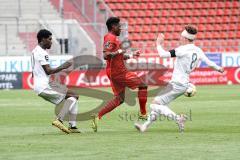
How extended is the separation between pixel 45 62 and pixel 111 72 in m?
1.85

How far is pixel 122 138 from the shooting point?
12805mm

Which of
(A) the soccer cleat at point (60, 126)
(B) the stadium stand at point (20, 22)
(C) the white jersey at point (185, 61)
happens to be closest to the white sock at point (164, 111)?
(C) the white jersey at point (185, 61)

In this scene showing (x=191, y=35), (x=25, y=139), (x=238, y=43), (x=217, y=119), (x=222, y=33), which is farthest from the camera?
(x=222, y=33)

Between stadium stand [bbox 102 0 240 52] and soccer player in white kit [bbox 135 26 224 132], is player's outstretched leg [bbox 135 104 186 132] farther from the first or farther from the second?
stadium stand [bbox 102 0 240 52]

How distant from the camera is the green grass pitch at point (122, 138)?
10500 mm

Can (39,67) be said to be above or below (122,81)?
above

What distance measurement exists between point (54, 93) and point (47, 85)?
0.21 m

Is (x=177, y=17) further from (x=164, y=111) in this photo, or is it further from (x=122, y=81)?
(x=164, y=111)

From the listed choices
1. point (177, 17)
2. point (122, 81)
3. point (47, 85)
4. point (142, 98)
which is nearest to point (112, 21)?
point (122, 81)

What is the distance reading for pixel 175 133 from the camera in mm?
13594

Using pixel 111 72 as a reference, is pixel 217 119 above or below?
below

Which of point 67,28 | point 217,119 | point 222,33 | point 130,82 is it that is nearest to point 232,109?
point 217,119

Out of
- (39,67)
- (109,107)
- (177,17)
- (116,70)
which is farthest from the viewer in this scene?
(177,17)

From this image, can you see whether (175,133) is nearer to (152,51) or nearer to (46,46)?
(46,46)
